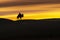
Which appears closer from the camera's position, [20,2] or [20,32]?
[20,32]

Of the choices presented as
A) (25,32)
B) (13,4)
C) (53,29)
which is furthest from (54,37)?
(13,4)

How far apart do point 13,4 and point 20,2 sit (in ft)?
0.28

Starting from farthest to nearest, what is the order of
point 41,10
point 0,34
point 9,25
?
point 41,10
point 9,25
point 0,34

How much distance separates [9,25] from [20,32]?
Answer: 0.35 ft

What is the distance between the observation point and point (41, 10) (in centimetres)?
169

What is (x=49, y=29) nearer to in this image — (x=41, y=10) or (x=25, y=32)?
(x=25, y=32)

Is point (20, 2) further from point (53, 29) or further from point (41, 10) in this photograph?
point (53, 29)

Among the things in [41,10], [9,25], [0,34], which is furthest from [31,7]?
[0,34]

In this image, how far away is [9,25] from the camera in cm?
92

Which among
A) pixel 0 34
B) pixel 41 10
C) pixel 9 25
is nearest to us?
pixel 0 34

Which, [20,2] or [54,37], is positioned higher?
[20,2]

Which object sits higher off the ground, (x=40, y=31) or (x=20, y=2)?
(x=20, y=2)

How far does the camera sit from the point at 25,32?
0.84 meters

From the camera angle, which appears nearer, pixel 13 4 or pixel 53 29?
pixel 53 29
